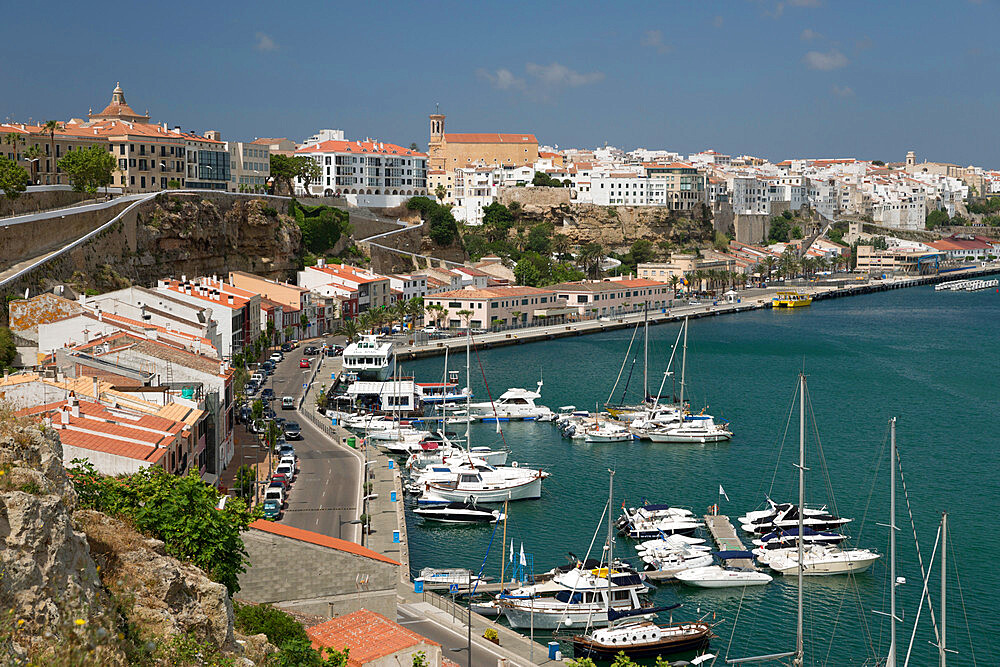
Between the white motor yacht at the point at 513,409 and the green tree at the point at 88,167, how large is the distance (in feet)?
67.0

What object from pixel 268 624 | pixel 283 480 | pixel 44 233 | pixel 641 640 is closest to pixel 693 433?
pixel 283 480

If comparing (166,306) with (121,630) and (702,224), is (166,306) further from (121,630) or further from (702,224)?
(702,224)

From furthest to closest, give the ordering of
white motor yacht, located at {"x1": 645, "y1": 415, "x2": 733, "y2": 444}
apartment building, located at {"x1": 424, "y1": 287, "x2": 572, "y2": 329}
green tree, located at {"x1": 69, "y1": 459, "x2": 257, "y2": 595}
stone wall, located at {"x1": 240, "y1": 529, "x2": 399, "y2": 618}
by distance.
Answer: apartment building, located at {"x1": 424, "y1": 287, "x2": 572, "y2": 329} < white motor yacht, located at {"x1": 645, "y1": 415, "x2": 733, "y2": 444} < stone wall, located at {"x1": 240, "y1": 529, "x2": 399, "y2": 618} < green tree, located at {"x1": 69, "y1": 459, "x2": 257, "y2": 595}

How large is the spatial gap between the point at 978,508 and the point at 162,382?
17824 mm

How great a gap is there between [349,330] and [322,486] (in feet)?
74.5

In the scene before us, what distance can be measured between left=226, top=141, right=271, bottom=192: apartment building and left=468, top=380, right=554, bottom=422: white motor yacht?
29.5 metres

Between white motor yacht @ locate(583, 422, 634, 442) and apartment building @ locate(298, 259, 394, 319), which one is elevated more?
apartment building @ locate(298, 259, 394, 319)

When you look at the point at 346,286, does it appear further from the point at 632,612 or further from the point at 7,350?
the point at 632,612

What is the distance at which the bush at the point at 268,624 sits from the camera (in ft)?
36.8

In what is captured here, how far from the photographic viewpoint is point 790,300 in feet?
236

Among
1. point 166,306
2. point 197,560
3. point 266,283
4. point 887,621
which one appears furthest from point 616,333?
point 197,560

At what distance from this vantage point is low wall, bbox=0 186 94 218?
123ft

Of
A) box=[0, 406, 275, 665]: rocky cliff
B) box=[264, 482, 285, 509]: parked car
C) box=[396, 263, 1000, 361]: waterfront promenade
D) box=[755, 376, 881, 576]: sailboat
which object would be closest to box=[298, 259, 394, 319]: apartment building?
box=[396, 263, 1000, 361]: waterfront promenade

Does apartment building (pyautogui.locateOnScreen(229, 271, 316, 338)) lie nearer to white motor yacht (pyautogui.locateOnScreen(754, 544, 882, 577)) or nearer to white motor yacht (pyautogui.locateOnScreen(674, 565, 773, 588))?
white motor yacht (pyautogui.locateOnScreen(674, 565, 773, 588))
